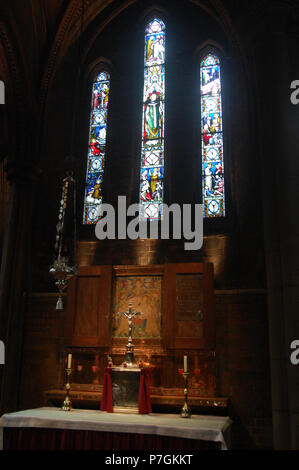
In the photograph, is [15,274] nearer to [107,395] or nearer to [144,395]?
[107,395]

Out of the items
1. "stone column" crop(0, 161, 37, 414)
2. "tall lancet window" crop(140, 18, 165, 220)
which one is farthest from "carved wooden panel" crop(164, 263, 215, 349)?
"stone column" crop(0, 161, 37, 414)

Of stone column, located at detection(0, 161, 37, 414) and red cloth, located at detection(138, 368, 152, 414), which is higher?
stone column, located at detection(0, 161, 37, 414)

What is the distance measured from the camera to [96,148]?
10055 millimetres

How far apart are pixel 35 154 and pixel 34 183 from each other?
0.63 metres

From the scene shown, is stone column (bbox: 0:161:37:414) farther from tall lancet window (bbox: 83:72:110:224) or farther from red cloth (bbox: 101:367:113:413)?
red cloth (bbox: 101:367:113:413)

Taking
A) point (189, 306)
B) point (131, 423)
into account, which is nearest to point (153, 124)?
point (189, 306)

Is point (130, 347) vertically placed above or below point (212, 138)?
below

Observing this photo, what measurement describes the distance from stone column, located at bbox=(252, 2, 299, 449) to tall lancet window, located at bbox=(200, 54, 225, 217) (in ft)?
7.99

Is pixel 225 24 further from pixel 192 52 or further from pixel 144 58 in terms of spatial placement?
pixel 144 58

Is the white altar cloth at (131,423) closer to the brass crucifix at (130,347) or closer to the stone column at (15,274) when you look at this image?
the brass crucifix at (130,347)

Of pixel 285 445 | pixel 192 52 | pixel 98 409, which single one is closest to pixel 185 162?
pixel 192 52

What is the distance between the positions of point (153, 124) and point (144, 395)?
18.2ft

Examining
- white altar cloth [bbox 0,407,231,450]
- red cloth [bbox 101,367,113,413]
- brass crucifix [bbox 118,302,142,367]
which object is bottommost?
white altar cloth [bbox 0,407,231,450]

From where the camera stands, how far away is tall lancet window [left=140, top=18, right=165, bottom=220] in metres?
9.24
